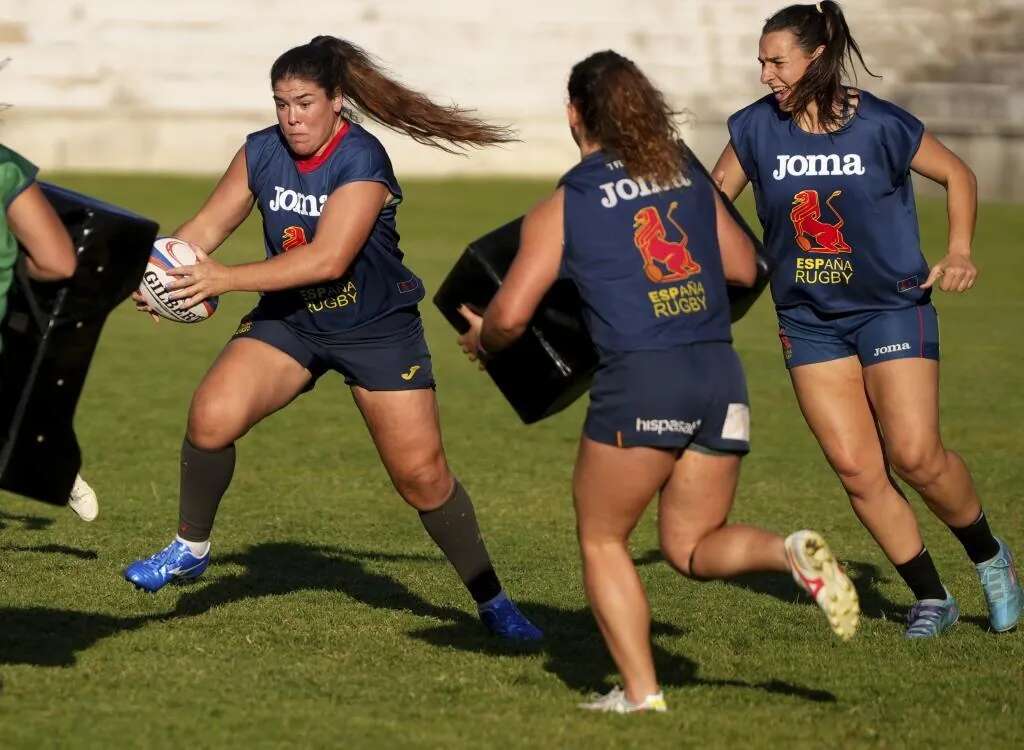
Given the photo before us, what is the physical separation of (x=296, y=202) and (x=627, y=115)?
5.48ft

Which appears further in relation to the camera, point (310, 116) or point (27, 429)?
point (310, 116)

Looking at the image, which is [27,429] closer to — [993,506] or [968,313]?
[993,506]

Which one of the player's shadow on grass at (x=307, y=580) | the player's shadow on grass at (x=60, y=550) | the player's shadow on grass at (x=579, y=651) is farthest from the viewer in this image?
the player's shadow on grass at (x=60, y=550)

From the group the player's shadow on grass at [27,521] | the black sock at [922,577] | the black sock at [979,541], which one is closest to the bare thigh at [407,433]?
the black sock at [922,577]

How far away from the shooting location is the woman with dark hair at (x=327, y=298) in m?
5.89

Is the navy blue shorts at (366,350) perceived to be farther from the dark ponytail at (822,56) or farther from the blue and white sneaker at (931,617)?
the blue and white sneaker at (931,617)

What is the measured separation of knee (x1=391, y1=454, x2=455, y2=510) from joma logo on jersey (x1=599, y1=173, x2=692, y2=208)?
5.56ft

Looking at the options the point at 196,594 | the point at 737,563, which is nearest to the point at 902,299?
the point at 737,563

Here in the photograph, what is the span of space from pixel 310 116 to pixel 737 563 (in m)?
2.18

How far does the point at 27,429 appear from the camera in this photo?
514cm

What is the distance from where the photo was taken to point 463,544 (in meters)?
6.33

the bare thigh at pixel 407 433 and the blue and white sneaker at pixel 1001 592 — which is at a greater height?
the bare thigh at pixel 407 433

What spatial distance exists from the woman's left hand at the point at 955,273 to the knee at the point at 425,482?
6.22ft

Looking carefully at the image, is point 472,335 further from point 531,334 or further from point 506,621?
point 506,621
